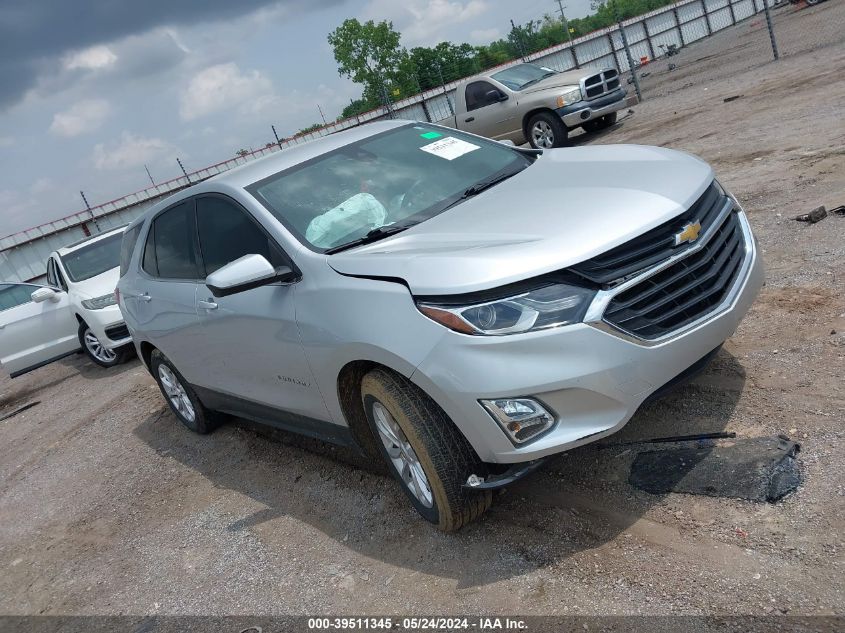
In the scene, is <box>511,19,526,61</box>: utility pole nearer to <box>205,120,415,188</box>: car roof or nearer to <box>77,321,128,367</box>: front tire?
<box>77,321,128,367</box>: front tire

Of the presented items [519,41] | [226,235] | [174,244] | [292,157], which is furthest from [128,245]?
[519,41]

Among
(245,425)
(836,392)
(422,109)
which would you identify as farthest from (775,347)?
(422,109)

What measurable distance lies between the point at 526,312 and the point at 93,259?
373 inches

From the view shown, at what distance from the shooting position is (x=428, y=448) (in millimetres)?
3178

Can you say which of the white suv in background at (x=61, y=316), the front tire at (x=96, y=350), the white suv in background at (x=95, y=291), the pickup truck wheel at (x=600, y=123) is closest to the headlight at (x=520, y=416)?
the white suv in background at (x=95, y=291)

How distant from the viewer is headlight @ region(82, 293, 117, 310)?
9758 millimetres

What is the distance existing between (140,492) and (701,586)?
4302mm

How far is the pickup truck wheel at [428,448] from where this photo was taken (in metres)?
3.19

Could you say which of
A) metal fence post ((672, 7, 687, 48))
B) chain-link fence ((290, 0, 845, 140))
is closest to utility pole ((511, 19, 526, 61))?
chain-link fence ((290, 0, 845, 140))

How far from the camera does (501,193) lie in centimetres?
383

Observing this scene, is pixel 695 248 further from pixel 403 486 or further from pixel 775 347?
pixel 403 486

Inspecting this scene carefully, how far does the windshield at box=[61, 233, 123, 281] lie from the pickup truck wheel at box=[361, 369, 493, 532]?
27.1 ft

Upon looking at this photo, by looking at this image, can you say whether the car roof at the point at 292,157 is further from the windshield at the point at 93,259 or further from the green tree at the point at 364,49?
the green tree at the point at 364,49

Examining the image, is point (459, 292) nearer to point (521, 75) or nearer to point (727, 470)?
point (727, 470)
